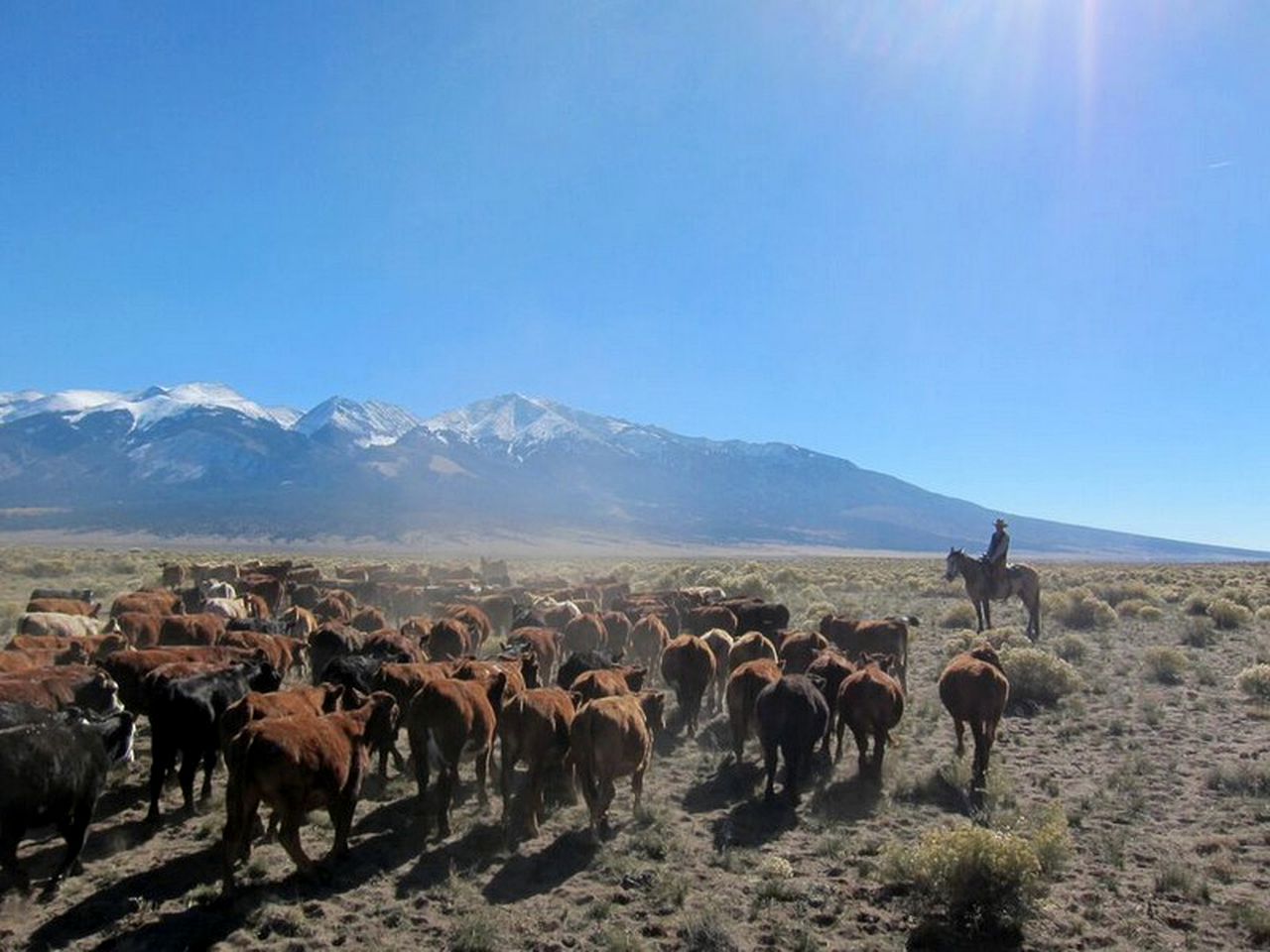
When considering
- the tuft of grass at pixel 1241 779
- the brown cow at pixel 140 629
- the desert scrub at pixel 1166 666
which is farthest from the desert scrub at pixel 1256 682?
the brown cow at pixel 140 629

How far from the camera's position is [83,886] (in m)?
7.29

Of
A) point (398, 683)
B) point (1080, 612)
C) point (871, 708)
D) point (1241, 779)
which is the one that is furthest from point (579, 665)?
point (1080, 612)

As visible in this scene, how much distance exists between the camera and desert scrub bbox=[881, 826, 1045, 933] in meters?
6.87

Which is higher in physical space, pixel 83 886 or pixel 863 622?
pixel 863 622

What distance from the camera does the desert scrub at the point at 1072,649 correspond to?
19.9 meters

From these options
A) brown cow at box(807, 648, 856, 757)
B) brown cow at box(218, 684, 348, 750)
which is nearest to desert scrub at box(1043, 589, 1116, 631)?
brown cow at box(807, 648, 856, 757)

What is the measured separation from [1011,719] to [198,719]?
41.1 feet

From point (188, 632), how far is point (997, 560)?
2197 centimetres

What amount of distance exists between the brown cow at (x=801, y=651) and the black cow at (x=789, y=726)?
4467 mm

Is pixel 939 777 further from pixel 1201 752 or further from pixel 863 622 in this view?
pixel 863 622

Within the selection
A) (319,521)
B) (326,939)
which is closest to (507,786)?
(326,939)

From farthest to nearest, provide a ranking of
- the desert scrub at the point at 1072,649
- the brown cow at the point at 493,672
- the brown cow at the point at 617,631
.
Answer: the desert scrub at the point at 1072,649 → the brown cow at the point at 617,631 → the brown cow at the point at 493,672

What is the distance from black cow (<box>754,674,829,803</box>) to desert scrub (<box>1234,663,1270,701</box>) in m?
10.5

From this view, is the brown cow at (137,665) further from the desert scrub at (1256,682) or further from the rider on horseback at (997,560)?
the rider on horseback at (997,560)
